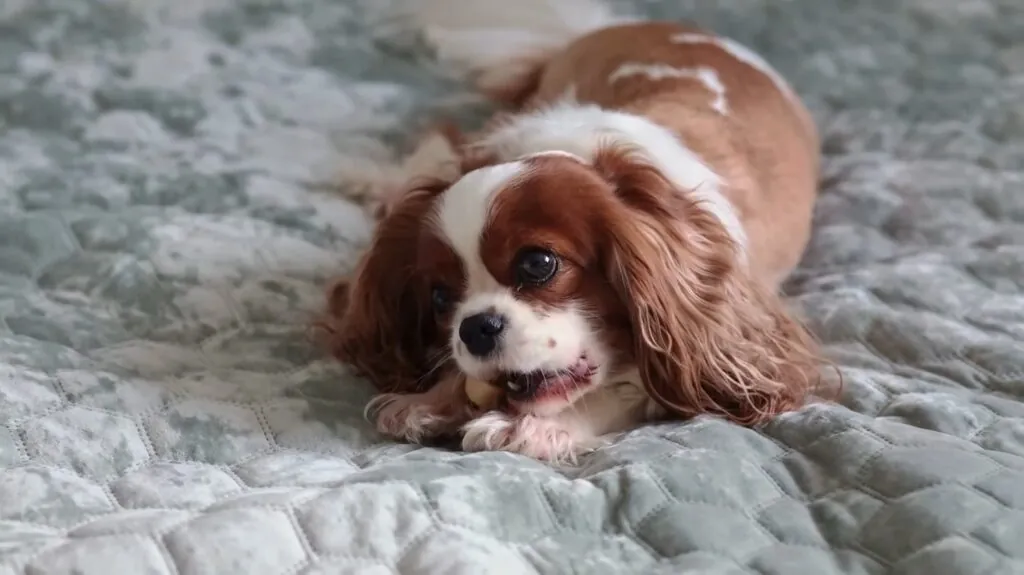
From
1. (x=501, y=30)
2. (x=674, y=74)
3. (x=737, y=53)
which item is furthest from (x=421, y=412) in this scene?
(x=501, y=30)

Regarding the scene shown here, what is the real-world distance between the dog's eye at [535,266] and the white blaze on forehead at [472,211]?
0.05m

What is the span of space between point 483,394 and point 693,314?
0.96 ft

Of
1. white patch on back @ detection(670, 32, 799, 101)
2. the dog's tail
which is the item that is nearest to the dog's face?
white patch on back @ detection(670, 32, 799, 101)

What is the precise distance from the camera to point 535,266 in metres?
1.38

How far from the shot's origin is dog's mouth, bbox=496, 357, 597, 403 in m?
1.38

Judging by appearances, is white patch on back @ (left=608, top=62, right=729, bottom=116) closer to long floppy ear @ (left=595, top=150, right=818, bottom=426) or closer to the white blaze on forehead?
long floppy ear @ (left=595, top=150, right=818, bottom=426)

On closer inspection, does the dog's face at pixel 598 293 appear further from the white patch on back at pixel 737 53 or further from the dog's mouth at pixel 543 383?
the white patch on back at pixel 737 53

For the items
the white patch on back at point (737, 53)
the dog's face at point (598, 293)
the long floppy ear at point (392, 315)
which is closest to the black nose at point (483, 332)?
the dog's face at point (598, 293)

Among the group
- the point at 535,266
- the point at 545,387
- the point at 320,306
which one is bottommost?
the point at 320,306

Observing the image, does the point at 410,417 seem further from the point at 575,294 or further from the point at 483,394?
the point at 575,294

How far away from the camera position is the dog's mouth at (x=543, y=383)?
4.51 feet

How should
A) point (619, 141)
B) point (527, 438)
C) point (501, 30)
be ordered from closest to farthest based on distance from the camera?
point (527, 438)
point (619, 141)
point (501, 30)

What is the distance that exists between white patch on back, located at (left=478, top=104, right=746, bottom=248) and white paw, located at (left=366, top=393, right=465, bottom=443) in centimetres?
41

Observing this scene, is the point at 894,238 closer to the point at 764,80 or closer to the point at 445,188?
the point at 764,80
